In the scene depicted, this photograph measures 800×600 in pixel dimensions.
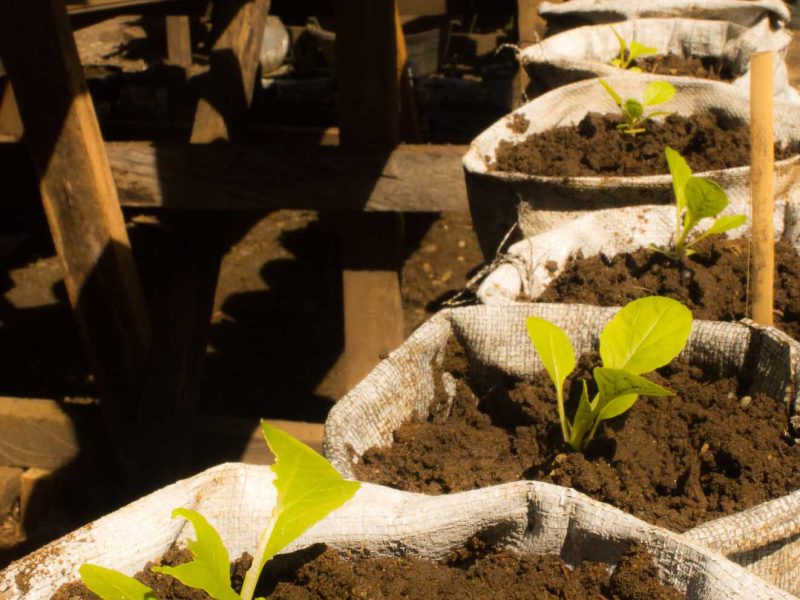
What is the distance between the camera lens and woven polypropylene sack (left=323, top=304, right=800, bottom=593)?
3.49ft

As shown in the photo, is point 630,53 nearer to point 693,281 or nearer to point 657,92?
point 657,92

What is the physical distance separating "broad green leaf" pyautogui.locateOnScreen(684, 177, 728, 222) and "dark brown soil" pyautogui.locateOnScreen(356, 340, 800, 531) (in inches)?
12.5

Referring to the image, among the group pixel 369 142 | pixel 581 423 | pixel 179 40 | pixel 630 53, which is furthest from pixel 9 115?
pixel 179 40

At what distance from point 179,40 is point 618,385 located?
4835mm

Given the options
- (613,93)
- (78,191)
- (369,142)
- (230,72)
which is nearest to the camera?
(613,93)

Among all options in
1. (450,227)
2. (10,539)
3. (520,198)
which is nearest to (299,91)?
(450,227)

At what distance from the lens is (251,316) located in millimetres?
3762

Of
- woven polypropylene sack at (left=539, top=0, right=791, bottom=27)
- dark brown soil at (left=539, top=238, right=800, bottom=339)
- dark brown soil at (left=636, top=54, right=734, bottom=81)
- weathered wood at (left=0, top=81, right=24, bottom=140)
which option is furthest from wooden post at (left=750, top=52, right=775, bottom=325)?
weathered wood at (left=0, top=81, right=24, bottom=140)

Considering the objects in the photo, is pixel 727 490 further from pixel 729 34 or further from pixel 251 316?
pixel 251 316

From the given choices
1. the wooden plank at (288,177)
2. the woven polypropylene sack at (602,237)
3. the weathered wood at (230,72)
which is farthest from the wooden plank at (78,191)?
the woven polypropylene sack at (602,237)

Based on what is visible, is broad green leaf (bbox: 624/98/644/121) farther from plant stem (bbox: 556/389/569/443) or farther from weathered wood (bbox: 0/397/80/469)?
weathered wood (bbox: 0/397/80/469)

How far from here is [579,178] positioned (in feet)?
5.75

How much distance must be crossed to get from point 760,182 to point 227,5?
6.62 ft

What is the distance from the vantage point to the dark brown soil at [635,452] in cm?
111
